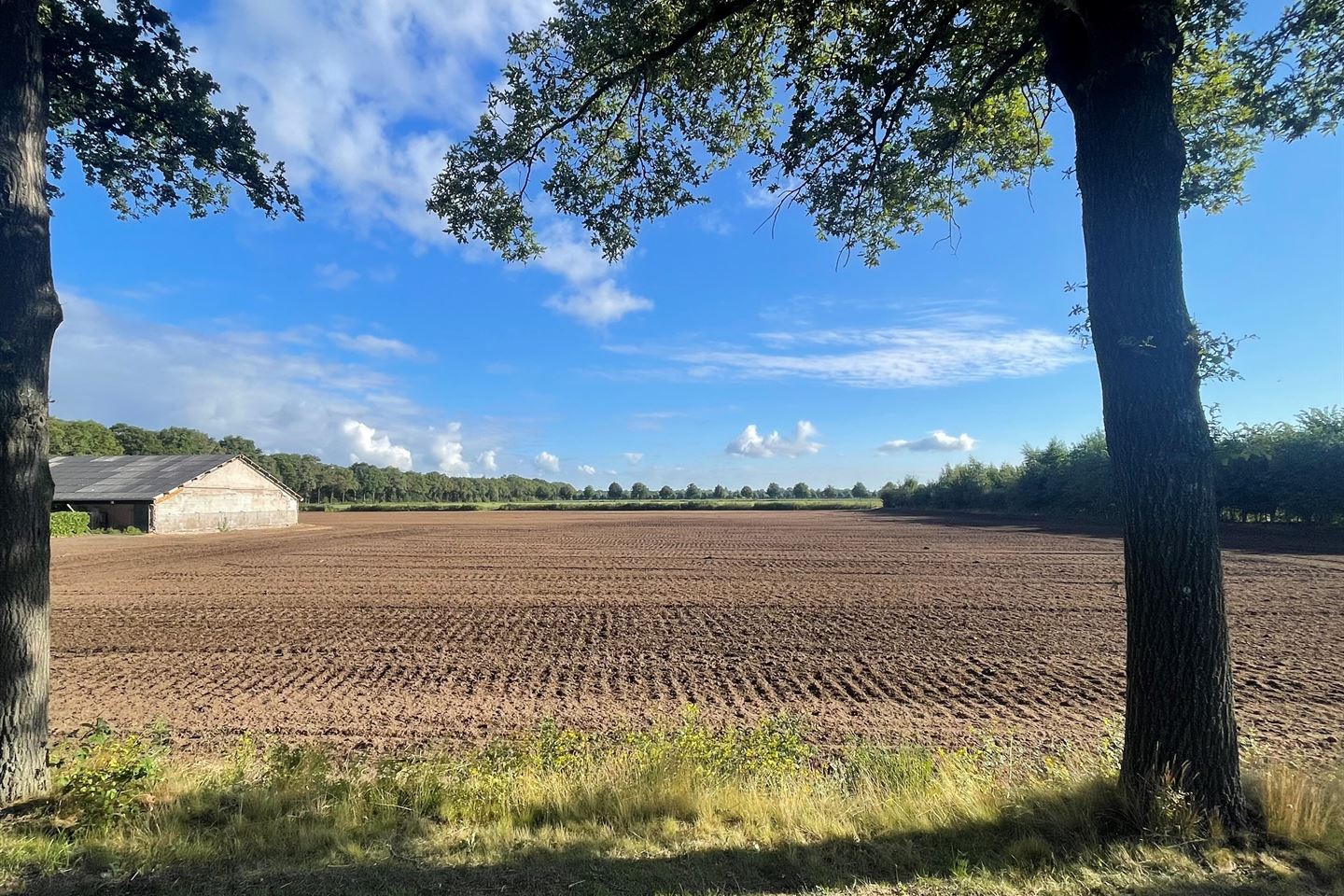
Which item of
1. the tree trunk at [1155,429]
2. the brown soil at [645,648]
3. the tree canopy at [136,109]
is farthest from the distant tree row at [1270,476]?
the tree canopy at [136,109]

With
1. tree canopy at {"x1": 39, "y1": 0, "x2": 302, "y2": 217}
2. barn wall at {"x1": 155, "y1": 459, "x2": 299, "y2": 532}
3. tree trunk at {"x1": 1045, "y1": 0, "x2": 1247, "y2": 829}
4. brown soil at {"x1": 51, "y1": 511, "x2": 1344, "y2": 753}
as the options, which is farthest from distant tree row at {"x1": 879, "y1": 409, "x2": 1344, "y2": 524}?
A: barn wall at {"x1": 155, "y1": 459, "x2": 299, "y2": 532}

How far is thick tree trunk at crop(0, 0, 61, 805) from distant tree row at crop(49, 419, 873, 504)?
78.7m

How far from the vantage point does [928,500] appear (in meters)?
86.4

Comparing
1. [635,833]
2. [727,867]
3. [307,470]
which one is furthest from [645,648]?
[307,470]

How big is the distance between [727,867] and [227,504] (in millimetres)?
53589

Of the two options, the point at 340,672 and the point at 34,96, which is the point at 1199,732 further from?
the point at 340,672

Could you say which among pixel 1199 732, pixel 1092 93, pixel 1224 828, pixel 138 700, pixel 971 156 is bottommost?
pixel 138 700

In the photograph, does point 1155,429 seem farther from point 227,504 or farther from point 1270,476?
point 227,504

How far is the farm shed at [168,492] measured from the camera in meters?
37.9

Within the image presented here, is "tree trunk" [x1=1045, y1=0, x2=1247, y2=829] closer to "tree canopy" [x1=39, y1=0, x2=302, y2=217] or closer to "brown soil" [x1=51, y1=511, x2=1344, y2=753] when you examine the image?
"brown soil" [x1=51, y1=511, x2=1344, y2=753]

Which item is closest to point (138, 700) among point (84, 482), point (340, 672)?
point (340, 672)

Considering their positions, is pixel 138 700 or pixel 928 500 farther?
pixel 928 500

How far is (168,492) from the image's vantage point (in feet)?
125

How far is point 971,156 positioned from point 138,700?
1259 cm
